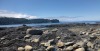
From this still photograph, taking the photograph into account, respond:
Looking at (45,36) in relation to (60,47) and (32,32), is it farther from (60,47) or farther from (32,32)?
(60,47)

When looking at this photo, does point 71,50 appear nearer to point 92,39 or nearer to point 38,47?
point 38,47

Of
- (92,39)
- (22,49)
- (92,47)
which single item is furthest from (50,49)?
(92,39)

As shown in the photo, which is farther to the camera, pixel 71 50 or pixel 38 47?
pixel 38 47

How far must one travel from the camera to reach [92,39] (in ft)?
60.6

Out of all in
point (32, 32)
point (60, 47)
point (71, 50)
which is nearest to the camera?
point (71, 50)

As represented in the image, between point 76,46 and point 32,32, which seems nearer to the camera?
point 76,46

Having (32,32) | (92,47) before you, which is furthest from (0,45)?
(92,47)

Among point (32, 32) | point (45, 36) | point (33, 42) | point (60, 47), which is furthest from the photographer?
point (32, 32)

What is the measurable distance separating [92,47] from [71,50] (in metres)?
2.24

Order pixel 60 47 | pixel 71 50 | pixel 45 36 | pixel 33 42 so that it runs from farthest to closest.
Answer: pixel 45 36 < pixel 33 42 < pixel 60 47 < pixel 71 50

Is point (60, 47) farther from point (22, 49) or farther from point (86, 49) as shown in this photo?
point (22, 49)

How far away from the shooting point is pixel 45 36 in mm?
18234

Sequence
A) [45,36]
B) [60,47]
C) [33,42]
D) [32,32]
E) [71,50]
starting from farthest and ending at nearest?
[32,32] < [45,36] < [33,42] < [60,47] < [71,50]

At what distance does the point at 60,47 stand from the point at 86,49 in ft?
6.77
